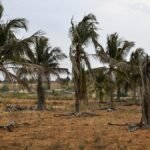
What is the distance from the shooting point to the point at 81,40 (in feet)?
83.1

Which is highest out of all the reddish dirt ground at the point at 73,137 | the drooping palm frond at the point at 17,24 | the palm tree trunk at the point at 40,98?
the drooping palm frond at the point at 17,24

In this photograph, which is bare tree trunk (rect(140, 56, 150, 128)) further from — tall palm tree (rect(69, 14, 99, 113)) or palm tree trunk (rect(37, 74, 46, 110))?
palm tree trunk (rect(37, 74, 46, 110))

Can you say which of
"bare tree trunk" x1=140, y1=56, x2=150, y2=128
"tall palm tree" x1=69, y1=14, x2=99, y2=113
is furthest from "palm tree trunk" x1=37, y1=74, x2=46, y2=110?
"bare tree trunk" x1=140, y1=56, x2=150, y2=128

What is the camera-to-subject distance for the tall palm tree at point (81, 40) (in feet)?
83.0

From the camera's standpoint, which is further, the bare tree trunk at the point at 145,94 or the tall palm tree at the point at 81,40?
the tall palm tree at the point at 81,40

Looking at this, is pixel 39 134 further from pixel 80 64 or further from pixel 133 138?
pixel 80 64

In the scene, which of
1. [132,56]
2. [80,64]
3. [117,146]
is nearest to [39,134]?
[117,146]

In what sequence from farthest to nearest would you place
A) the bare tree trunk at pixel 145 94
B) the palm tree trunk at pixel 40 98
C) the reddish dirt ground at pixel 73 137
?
the palm tree trunk at pixel 40 98 → the bare tree trunk at pixel 145 94 → the reddish dirt ground at pixel 73 137

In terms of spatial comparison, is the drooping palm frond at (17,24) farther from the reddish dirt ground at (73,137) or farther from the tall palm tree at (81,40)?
the tall palm tree at (81,40)

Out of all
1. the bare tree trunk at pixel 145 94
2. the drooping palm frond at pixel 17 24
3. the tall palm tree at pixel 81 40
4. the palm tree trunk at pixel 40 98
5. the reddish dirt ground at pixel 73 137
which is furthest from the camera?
the palm tree trunk at pixel 40 98

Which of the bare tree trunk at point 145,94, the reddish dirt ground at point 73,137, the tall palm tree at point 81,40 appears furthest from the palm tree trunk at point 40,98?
the bare tree trunk at point 145,94

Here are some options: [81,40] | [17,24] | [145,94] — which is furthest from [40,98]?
[17,24]

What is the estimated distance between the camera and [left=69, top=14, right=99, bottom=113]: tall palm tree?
25.3m

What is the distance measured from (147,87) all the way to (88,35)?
304 inches
